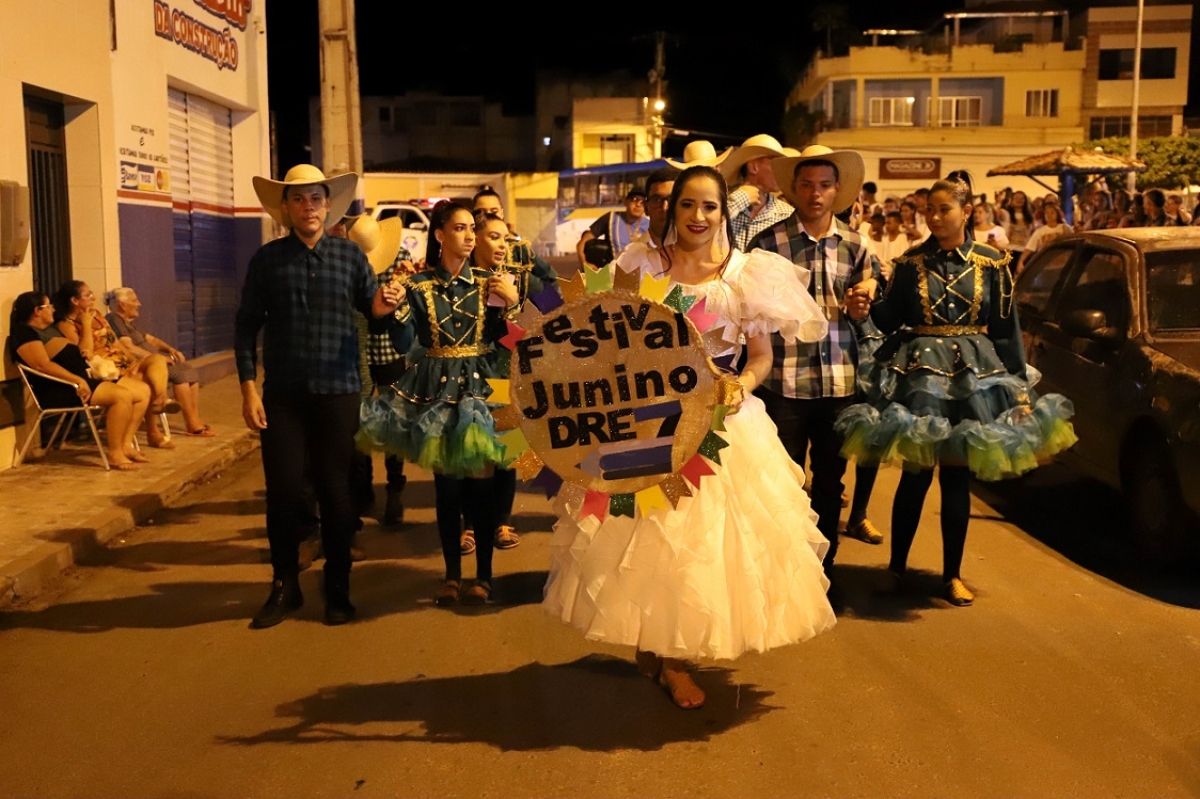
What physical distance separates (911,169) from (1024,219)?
37.1 meters

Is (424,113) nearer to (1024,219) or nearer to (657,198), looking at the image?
(1024,219)

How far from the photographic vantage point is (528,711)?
5125 mm

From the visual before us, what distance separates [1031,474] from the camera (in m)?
10.2

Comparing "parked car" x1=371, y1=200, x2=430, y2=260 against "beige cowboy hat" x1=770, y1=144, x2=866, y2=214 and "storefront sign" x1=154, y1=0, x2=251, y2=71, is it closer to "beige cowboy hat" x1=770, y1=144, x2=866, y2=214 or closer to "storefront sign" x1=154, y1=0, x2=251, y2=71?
"storefront sign" x1=154, y1=0, x2=251, y2=71

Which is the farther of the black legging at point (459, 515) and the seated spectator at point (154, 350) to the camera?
the seated spectator at point (154, 350)

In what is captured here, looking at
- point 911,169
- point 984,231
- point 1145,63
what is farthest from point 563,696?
point 1145,63

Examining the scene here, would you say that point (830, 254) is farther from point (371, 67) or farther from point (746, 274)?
point (371, 67)

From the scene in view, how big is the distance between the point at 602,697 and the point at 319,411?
6.86ft

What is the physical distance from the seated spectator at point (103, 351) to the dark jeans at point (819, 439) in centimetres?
634

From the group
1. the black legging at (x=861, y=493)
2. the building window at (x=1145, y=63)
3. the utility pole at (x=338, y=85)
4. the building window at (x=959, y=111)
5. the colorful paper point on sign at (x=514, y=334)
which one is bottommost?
the black legging at (x=861, y=493)

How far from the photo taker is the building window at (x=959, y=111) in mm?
58875

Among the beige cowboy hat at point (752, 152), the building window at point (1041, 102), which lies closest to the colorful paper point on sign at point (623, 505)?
the beige cowboy hat at point (752, 152)

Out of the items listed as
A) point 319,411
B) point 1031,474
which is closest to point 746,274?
point 319,411

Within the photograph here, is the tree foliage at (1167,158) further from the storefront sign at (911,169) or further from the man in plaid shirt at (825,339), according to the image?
the man in plaid shirt at (825,339)
